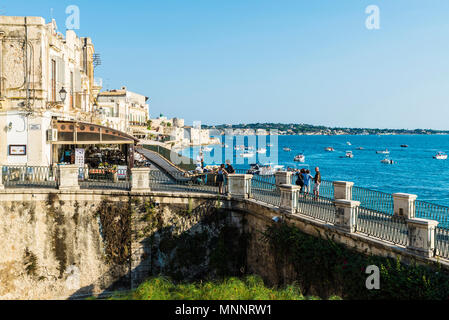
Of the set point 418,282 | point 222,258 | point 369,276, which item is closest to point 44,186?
point 222,258

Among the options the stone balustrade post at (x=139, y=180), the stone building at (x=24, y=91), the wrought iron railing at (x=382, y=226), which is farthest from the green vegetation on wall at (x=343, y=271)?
the stone building at (x=24, y=91)

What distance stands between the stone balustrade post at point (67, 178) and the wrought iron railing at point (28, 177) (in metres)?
0.90

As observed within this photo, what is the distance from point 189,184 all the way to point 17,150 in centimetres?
782

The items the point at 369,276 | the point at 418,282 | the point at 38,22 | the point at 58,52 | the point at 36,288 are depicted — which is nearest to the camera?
the point at 418,282

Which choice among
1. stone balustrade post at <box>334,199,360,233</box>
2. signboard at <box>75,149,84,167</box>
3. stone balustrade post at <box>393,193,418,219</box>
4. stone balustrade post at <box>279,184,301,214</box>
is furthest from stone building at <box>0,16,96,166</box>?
stone balustrade post at <box>393,193,418,219</box>

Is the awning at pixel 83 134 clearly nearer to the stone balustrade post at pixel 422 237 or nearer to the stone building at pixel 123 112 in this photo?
the stone balustrade post at pixel 422 237

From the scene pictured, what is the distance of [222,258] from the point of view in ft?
50.7

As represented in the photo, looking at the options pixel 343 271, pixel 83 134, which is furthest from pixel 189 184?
pixel 343 271

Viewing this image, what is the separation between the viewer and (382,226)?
11211mm

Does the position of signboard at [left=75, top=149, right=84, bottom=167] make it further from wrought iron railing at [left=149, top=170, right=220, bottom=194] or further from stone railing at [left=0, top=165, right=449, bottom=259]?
wrought iron railing at [left=149, top=170, right=220, bottom=194]

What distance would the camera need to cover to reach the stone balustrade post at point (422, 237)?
8664mm

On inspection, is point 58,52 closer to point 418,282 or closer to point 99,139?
point 99,139

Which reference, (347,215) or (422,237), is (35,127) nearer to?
(347,215)

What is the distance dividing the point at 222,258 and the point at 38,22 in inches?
513
